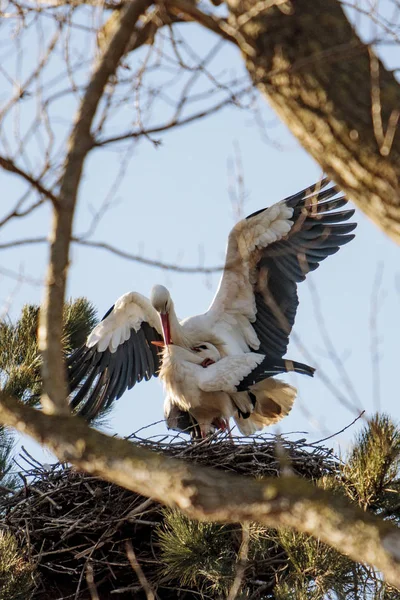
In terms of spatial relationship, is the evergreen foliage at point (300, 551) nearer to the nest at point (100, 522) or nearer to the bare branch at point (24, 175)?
the nest at point (100, 522)

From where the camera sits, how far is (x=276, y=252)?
6977mm

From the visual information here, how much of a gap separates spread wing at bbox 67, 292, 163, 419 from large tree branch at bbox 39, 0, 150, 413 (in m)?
4.88

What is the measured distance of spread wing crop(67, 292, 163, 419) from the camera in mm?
7402

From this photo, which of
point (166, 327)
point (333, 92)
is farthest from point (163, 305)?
point (333, 92)

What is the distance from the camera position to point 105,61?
248 cm

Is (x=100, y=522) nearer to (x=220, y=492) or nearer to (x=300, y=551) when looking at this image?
(x=300, y=551)

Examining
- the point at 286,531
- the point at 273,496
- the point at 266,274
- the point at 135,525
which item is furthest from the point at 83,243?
the point at 266,274

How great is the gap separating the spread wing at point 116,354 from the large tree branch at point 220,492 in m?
4.91

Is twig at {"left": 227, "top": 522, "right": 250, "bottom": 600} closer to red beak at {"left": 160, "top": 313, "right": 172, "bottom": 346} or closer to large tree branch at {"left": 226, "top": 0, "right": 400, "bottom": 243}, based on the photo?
large tree branch at {"left": 226, "top": 0, "right": 400, "bottom": 243}

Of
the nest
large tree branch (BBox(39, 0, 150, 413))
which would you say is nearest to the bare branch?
large tree branch (BBox(39, 0, 150, 413))

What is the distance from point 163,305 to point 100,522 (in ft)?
7.38

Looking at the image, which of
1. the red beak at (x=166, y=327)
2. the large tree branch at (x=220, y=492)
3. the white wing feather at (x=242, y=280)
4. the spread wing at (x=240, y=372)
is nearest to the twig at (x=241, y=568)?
the large tree branch at (x=220, y=492)

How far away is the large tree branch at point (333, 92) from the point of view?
228 centimetres

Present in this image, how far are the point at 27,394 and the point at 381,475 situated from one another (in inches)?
89.4
